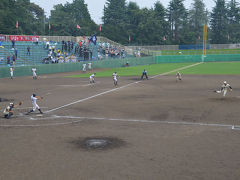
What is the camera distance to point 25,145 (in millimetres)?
13867

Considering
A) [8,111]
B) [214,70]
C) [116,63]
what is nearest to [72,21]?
[116,63]

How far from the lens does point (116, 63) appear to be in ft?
232

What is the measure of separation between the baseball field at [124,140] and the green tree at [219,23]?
368 feet

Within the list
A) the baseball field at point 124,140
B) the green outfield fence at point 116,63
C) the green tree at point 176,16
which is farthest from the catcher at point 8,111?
the green tree at point 176,16

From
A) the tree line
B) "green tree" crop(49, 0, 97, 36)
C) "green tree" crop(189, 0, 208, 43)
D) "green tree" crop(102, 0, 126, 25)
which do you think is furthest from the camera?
"green tree" crop(189, 0, 208, 43)

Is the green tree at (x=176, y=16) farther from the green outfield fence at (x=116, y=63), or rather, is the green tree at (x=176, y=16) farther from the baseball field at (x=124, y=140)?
the baseball field at (x=124, y=140)

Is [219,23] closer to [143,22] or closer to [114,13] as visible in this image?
[143,22]

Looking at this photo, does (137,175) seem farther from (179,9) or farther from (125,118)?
(179,9)

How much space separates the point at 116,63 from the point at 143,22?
174 feet

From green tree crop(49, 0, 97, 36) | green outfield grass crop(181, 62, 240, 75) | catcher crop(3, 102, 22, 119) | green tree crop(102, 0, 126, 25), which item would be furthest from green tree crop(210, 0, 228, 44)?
catcher crop(3, 102, 22, 119)

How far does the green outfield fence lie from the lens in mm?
49438

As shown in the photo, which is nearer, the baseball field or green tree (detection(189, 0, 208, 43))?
the baseball field

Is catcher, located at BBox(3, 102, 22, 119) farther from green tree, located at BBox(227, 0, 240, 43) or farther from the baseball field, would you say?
green tree, located at BBox(227, 0, 240, 43)

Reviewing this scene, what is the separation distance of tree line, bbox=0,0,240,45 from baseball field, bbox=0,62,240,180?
80.3 metres
